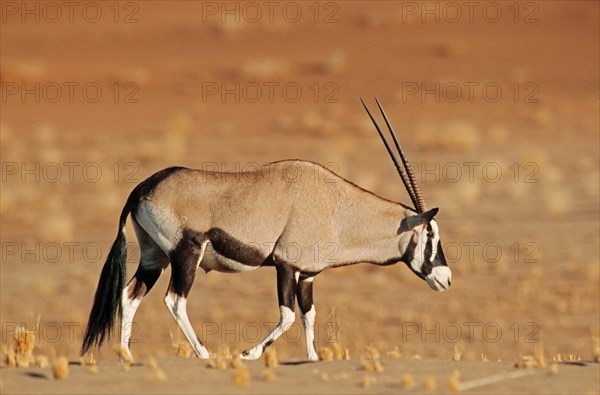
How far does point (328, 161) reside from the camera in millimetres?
28594

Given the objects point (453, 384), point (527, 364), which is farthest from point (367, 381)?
point (527, 364)

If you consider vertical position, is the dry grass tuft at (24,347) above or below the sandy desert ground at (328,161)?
below

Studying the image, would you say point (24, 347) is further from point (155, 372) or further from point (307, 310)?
point (307, 310)

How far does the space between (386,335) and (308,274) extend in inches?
242

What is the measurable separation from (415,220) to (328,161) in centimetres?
1712

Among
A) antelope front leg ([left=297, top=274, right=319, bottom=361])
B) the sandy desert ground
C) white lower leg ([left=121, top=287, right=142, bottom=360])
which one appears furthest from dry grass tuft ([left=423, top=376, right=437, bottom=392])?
white lower leg ([left=121, top=287, right=142, bottom=360])

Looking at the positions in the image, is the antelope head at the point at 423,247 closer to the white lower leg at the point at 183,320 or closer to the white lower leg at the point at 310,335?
the white lower leg at the point at 310,335

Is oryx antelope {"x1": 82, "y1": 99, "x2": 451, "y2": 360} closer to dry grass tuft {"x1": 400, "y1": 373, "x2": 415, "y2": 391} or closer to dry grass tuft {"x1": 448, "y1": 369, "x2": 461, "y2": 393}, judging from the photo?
dry grass tuft {"x1": 400, "y1": 373, "x2": 415, "y2": 391}

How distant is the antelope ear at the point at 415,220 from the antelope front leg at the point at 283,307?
1.06 metres

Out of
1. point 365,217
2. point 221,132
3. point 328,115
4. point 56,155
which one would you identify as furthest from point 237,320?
point 328,115

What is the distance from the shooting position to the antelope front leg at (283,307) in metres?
10.8

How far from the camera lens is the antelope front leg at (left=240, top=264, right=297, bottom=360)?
10750mm

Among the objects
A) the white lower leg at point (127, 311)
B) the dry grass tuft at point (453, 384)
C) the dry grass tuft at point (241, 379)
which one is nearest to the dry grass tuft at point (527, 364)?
the dry grass tuft at point (453, 384)

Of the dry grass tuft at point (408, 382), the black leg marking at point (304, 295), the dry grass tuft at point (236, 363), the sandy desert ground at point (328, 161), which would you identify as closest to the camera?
the dry grass tuft at point (408, 382)
